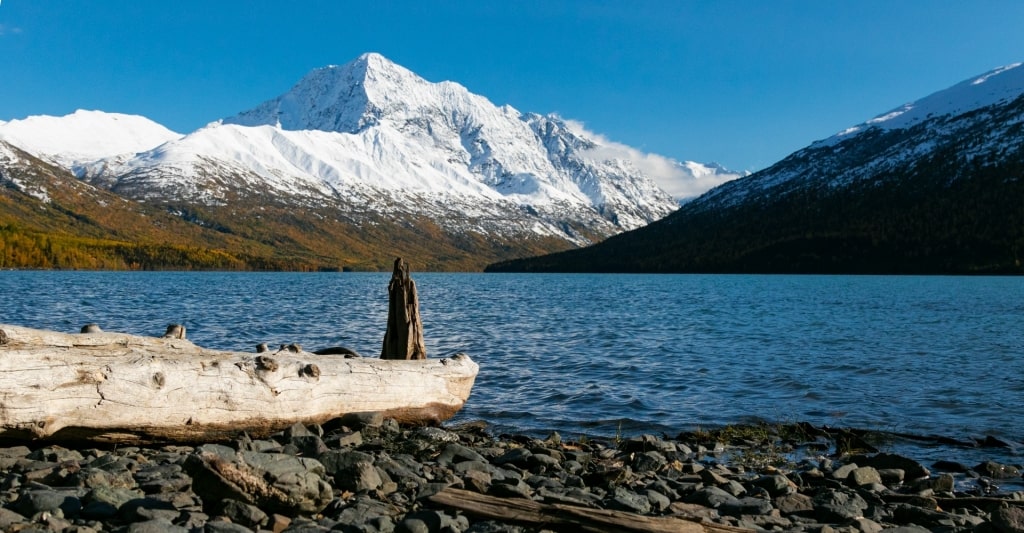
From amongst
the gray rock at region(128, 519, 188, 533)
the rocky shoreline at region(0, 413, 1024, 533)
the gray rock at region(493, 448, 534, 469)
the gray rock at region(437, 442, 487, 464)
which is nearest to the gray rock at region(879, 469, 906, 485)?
the rocky shoreline at region(0, 413, 1024, 533)

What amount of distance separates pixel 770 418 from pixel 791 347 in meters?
17.2

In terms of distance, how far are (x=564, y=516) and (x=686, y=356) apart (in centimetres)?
2513

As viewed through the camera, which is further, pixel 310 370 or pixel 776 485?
pixel 310 370

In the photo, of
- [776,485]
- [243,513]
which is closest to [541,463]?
[776,485]

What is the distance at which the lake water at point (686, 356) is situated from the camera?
20234 mm

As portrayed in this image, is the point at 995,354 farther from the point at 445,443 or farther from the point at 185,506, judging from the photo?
the point at 185,506

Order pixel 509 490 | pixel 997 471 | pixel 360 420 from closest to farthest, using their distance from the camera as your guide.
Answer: pixel 509 490, pixel 997 471, pixel 360 420

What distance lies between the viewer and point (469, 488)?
10109mm

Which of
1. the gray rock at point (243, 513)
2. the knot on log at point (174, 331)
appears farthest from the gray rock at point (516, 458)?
the knot on log at point (174, 331)

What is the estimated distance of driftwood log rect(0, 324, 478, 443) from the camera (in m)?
11.5

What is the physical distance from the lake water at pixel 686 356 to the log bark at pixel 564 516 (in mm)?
9556

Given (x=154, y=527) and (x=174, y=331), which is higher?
(x=174, y=331)

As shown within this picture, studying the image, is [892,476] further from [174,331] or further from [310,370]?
[174,331]

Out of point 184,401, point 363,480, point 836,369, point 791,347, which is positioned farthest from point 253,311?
point 363,480
